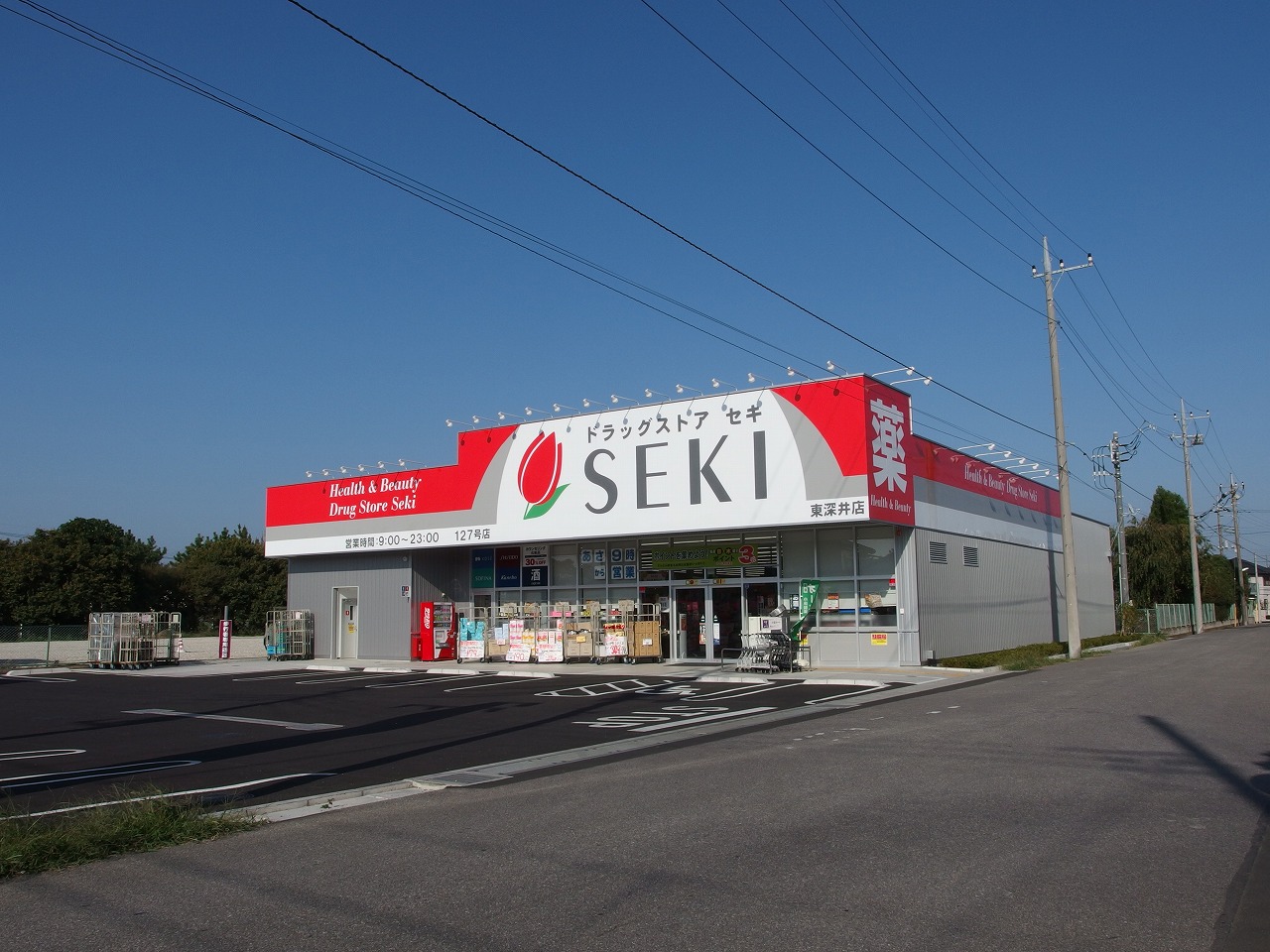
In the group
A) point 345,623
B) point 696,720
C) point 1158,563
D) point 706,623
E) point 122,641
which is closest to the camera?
point 696,720

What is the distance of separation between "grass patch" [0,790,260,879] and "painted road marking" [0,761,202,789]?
2.57m

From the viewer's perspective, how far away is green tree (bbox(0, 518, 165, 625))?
191 feet

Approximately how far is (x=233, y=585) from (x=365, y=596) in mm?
39120

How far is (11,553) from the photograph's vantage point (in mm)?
59594

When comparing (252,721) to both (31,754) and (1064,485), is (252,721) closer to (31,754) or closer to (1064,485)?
(31,754)

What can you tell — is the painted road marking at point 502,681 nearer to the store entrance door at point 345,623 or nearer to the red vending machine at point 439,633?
the red vending machine at point 439,633

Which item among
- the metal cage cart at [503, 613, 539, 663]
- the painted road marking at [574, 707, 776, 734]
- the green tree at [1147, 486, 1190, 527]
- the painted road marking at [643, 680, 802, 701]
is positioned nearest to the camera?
the painted road marking at [574, 707, 776, 734]

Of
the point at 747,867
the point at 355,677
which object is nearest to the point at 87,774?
the point at 747,867

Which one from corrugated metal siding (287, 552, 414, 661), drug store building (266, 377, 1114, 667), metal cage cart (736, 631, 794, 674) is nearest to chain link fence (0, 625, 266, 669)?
corrugated metal siding (287, 552, 414, 661)

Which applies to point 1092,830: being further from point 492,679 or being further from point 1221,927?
point 492,679

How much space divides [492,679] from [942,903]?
2090cm

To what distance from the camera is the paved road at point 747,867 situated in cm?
541

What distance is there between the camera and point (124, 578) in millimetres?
62719

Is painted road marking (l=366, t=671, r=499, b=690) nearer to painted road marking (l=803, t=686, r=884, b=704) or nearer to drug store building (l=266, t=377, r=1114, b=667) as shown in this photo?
drug store building (l=266, t=377, r=1114, b=667)
